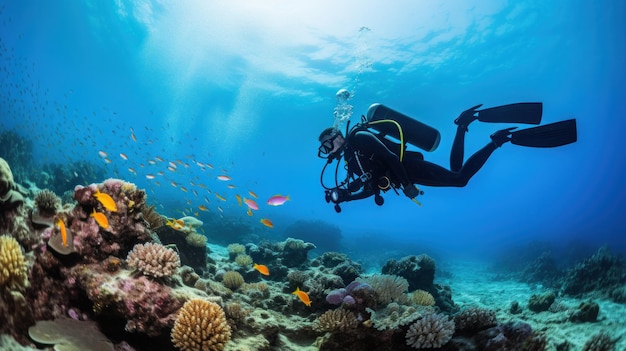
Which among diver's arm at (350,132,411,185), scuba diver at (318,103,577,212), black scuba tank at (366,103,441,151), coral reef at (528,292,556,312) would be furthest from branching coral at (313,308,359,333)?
coral reef at (528,292,556,312)

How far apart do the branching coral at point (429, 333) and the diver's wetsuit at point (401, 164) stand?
2870 mm

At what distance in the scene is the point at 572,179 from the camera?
82312 mm

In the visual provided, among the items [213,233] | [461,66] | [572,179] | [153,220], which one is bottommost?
[153,220]

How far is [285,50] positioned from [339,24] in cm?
662

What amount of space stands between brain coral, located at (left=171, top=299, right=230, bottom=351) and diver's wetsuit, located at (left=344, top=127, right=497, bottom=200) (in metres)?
4.13

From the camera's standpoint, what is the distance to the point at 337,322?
16.3 ft

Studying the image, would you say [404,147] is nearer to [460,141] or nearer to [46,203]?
[460,141]

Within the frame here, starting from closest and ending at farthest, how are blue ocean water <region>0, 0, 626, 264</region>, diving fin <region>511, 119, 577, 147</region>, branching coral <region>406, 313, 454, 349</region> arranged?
branching coral <region>406, 313, 454, 349</region> < diving fin <region>511, 119, 577, 147</region> < blue ocean water <region>0, 0, 626, 264</region>

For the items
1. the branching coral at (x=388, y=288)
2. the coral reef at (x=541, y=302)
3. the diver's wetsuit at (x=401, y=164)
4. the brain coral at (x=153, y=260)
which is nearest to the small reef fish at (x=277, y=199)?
the diver's wetsuit at (x=401, y=164)

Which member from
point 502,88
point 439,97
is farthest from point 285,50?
point 502,88

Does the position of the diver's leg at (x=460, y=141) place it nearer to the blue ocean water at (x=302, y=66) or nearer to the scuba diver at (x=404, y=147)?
the scuba diver at (x=404, y=147)

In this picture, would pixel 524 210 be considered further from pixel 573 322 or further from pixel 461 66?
pixel 573 322

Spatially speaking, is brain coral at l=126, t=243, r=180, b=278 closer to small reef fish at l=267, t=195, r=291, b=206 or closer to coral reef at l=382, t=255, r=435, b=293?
small reef fish at l=267, t=195, r=291, b=206

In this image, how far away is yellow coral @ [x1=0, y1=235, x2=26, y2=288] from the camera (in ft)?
12.3
